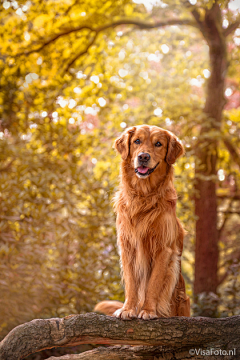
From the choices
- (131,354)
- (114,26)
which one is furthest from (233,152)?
(131,354)

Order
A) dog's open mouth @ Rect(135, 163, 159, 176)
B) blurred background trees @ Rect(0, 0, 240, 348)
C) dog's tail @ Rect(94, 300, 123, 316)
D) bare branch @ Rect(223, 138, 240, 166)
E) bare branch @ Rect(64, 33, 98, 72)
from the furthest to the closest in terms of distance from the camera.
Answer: bare branch @ Rect(223, 138, 240, 166) → bare branch @ Rect(64, 33, 98, 72) → blurred background trees @ Rect(0, 0, 240, 348) → dog's tail @ Rect(94, 300, 123, 316) → dog's open mouth @ Rect(135, 163, 159, 176)

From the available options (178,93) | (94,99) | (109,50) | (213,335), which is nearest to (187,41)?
(178,93)

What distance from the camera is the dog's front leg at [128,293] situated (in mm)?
2591

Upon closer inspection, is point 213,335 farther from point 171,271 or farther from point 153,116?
point 153,116

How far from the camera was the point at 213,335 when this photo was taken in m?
2.52

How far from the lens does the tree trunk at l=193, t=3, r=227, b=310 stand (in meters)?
6.35

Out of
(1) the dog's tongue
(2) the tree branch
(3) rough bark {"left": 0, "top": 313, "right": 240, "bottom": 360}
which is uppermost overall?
(2) the tree branch

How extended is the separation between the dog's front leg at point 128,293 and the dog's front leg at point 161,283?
0.28 feet

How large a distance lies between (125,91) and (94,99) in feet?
3.04

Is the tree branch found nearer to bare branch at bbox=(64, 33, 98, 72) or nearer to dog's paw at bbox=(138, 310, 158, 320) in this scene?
bare branch at bbox=(64, 33, 98, 72)

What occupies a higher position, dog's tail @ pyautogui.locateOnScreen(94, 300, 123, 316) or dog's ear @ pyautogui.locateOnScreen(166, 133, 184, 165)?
dog's ear @ pyautogui.locateOnScreen(166, 133, 184, 165)

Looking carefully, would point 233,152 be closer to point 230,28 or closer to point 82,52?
point 230,28

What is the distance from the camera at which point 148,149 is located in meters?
2.96

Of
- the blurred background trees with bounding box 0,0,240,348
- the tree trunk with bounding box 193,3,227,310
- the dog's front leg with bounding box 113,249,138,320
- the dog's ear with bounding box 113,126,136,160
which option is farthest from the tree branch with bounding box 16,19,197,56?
the dog's front leg with bounding box 113,249,138,320
